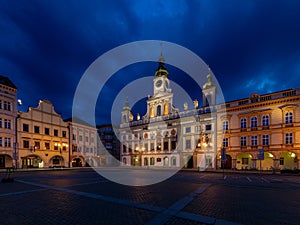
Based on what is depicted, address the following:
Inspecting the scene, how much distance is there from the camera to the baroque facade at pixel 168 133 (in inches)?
1631

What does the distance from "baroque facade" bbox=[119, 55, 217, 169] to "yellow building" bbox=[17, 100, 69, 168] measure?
18.1 metres

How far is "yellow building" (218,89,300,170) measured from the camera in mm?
31312

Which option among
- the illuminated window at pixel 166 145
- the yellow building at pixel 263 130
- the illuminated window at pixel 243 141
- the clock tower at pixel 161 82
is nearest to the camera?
the yellow building at pixel 263 130

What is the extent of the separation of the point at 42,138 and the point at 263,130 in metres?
47.8

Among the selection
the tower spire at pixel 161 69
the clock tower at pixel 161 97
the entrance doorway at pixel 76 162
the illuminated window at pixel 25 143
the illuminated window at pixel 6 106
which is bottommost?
the entrance doorway at pixel 76 162

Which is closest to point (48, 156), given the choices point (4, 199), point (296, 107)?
point (4, 199)

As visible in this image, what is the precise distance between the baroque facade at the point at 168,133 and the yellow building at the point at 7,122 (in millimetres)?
27772

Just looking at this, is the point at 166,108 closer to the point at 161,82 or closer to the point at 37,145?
the point at 161,82

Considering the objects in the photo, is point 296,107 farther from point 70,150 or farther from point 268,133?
point 70,150

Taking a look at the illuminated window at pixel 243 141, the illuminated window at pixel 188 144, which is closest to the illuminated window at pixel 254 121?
the illuminated window at pixel 243 141

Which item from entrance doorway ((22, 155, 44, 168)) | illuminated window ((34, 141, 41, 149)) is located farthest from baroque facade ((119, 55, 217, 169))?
illuminated window ((34, 141, 41, 149))

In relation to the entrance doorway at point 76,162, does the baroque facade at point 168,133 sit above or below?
above

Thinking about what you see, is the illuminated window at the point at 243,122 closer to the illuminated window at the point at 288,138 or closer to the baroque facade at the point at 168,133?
the baroque facade at the point at 168,133

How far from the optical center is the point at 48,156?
45.6 metres
